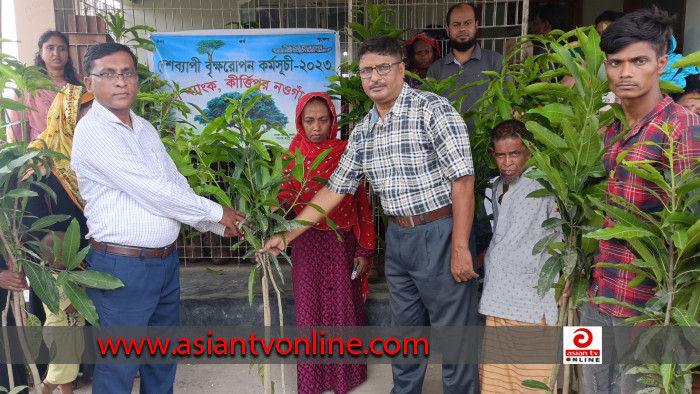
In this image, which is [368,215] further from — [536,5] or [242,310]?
[536,5]

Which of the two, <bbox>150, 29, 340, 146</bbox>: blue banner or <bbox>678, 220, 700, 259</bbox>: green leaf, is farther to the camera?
<bbox>150, 29, 340, 146</bbox>: blue banner

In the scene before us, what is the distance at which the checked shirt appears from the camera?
1431mm

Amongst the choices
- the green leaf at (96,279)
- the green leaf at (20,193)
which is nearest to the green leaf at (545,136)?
the green leaf at (96,279)

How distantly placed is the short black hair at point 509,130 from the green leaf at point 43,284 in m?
1.73

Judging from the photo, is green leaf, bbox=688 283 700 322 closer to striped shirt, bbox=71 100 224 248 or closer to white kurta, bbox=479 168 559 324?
white kurta, bbox=479 168 559 324

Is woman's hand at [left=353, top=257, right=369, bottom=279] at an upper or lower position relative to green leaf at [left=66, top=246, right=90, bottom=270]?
lower

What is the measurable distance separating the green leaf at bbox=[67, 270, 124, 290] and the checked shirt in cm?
154

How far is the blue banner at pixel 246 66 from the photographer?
3605 millimetres

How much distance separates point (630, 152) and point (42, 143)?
91.3 inches

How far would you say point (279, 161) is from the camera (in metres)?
2.01

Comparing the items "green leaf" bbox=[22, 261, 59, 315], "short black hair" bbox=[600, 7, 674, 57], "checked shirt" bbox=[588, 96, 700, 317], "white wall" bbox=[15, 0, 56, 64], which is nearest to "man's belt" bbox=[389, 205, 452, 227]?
"checked shirt" bbox=[588, 96, 700, 317]

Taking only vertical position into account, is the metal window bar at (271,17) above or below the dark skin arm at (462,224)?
above

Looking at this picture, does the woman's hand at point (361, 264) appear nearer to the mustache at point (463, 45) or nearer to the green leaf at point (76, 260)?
the green leaf at point (76, 260)

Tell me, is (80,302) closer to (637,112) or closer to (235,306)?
(235,306)
